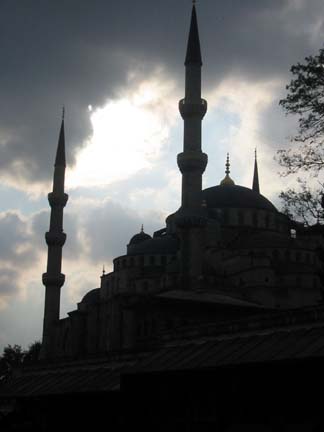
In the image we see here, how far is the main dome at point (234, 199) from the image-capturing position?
48.9 meters

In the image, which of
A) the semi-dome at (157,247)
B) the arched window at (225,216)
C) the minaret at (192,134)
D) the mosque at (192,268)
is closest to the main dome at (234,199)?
the mosque at (192,268)

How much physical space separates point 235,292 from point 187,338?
23.6 metres

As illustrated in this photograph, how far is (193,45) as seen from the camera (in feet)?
117

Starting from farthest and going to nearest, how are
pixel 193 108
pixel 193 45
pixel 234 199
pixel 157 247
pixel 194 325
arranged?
pixel 234 199
pixel 157 247
pixel 193 45
pixel 193 108
pixel 194 325

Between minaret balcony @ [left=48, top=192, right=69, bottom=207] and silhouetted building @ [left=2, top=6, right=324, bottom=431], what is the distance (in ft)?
0.19

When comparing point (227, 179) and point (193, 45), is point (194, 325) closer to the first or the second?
point (193, 45)

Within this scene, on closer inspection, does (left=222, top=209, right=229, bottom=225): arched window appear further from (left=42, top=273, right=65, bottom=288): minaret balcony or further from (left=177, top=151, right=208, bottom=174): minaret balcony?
(left=177, top=151, right=208, bottom=174): minaret balcony

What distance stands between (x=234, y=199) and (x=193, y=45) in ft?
50.1

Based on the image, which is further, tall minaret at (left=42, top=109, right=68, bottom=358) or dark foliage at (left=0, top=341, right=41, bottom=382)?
dark foliage at (left=0, top=341, right=41, bottom=382)

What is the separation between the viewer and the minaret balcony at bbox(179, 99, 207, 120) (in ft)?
114

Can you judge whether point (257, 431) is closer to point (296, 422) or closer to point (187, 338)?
point (296, 422)

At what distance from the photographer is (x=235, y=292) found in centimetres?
3953

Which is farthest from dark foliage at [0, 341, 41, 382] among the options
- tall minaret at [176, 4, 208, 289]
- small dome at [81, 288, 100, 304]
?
tall minaret at [176, 4, 208, 289]

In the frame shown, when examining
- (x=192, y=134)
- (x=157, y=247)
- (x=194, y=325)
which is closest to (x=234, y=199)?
(x=157, y=247)
